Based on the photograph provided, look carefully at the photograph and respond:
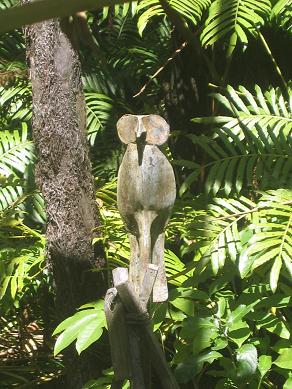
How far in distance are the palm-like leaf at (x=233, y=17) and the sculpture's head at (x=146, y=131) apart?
169 cm

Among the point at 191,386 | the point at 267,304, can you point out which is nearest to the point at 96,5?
the point at 267,304

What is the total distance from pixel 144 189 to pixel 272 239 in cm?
81

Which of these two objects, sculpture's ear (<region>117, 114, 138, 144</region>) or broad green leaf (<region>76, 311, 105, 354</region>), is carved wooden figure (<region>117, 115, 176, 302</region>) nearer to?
sculpture's ear (<region>117, 114, 138, 144</region>)

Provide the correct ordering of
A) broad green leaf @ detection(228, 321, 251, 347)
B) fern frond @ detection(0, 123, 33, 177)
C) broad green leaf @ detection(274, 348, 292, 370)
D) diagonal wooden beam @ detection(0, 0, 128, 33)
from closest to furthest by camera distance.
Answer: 1. diagonal wooden beam @ detection(0, 0, 128, 33)
2. broad green leaf @ detection(274, 348, 292, 370)
3. broad green leaf @ detection(228, 321, 251, 347)
4. fern frond @ detection(0, 123, 33, 177)

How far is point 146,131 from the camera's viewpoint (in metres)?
1.61

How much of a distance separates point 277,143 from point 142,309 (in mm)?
1557

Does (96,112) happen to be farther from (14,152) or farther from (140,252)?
(140,252)

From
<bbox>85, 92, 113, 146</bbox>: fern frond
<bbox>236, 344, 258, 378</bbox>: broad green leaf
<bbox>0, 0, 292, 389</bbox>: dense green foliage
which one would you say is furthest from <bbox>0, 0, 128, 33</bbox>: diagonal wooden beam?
<bbox>85, 92, 113, 146</bbox>: fern frond

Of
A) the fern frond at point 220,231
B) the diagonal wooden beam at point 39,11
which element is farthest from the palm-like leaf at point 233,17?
the diagonal wooden beam at point 39,11

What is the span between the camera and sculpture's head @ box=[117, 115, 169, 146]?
5.28 feet

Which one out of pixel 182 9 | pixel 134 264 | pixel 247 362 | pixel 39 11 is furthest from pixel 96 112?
pixel 39 11

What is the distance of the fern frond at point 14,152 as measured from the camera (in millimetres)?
3654

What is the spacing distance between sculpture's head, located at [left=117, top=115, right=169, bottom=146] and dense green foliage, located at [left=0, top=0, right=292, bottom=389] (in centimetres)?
19

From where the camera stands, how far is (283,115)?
3.13 m
